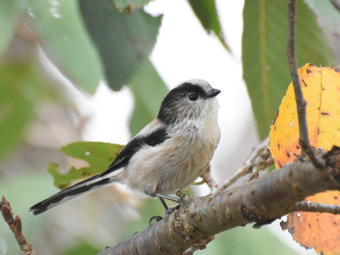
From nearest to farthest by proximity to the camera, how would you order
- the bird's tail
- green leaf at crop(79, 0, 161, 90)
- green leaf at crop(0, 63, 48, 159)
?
green leaf at crop(79, 0, 161, 90) → the bird's tail → green leaf at crop(0, 63, 48, 159)

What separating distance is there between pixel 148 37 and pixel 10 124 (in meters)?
1.02

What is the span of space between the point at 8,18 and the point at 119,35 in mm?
525

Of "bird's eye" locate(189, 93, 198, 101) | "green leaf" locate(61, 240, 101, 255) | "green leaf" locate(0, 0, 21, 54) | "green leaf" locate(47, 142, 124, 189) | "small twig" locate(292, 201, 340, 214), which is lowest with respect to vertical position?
"small twig" locate(292, 201, 340, 214)

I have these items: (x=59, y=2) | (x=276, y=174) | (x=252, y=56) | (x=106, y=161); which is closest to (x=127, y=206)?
(x=106, y=161)

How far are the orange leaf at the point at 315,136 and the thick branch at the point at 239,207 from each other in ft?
0.68

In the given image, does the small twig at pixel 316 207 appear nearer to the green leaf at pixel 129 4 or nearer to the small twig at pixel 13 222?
the green leaf at pixel 129 4

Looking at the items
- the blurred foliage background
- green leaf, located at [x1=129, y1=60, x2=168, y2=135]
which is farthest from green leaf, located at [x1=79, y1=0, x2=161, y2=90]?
green leaf, located at [x1=129, y1=60, x2=168, y2=135]

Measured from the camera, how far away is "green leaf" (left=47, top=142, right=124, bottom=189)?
2.04 metres

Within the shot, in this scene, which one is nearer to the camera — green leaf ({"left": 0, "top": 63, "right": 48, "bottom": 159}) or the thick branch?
the thick branch

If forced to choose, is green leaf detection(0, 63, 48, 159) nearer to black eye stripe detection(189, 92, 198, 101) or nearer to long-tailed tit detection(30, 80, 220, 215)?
long-tailed tit detection(30, 80, 220, 215)

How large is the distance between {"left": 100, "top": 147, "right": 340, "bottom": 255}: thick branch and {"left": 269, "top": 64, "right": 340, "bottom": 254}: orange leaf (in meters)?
0.21

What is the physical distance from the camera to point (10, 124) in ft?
8.77

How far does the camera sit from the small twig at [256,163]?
205cm

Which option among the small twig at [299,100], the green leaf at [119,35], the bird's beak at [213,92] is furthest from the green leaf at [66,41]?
the bird's beak at [213,92]
